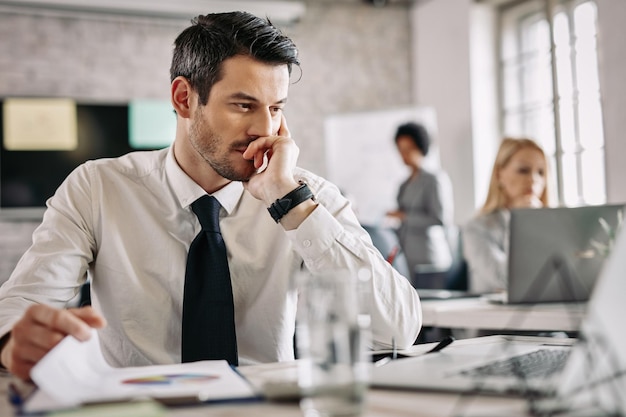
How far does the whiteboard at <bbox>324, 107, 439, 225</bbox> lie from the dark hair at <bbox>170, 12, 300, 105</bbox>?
13.9 feet

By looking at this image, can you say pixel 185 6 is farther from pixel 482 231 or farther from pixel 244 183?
pixel 244 183

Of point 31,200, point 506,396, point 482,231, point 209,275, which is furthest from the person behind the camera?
point 31,200

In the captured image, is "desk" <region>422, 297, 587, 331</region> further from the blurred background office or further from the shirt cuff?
the blurred background office

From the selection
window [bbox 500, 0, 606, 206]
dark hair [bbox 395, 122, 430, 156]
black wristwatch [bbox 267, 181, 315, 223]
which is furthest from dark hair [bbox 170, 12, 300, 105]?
dark hair [bbox 395, 122, 430, 156]

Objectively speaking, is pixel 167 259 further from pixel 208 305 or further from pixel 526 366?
pixel 526 366

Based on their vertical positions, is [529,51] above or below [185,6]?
below

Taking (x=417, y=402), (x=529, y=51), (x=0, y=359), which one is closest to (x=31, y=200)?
(x=529, y=51)

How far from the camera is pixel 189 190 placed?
1.51 m

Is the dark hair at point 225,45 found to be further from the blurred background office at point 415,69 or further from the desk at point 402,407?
the blurred background office at point 415,69

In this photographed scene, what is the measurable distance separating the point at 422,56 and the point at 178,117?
5.06 metres

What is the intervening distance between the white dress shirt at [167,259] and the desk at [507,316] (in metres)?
0.53

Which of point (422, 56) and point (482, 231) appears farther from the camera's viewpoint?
point (422, 56)

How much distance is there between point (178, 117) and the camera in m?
1.71

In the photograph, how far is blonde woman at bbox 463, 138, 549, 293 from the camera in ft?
9.87
